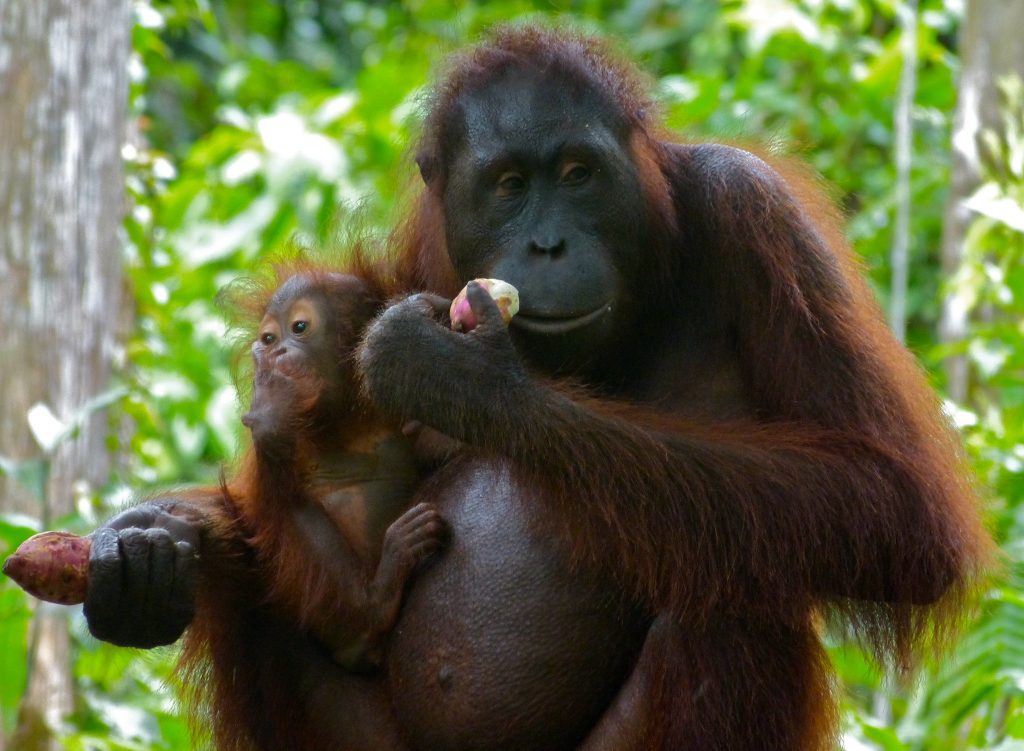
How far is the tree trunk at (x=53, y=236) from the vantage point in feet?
11.8

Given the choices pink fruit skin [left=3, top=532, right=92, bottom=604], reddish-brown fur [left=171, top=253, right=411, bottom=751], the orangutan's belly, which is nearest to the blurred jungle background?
reddish-brown fur [left=171, top=253, right=411, bottom=751]

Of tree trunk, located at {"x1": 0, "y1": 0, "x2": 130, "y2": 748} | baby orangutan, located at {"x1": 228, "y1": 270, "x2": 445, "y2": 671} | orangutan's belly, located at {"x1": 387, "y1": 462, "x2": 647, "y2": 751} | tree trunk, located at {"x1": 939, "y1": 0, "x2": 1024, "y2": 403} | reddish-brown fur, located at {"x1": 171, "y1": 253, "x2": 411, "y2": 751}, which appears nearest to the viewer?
orangutan's belly, located at {"x1": 387, "y1": 462, "x2": 647, "y2": 751}

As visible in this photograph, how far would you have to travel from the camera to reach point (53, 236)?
3666 mm

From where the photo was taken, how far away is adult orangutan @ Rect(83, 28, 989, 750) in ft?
8.05

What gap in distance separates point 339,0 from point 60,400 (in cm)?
604

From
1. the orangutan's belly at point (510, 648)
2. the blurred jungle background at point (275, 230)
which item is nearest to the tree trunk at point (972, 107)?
the blurred jungle background at point (275, 230)

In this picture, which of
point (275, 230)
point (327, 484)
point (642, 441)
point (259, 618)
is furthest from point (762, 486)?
point (275, 230)

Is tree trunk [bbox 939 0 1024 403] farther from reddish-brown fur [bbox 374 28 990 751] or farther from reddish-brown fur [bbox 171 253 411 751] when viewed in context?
reddish-brown fur [bbox 171 253 411 751]

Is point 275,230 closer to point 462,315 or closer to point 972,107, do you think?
point 972,107

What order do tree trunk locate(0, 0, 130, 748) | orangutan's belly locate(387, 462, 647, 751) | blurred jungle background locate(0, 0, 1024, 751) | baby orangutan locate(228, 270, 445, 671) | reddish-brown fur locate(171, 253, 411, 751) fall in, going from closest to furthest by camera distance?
orangutan's belly locate(387, 462, 647, 751) → baby orangutan locate(228, 270, 445, 671) → reddish-brown fur locate(171, 253, 411, 751) → blurred jungle background locate(0, 0, 1024, 751) → tree trunk locate(0, 0, 130, 748)

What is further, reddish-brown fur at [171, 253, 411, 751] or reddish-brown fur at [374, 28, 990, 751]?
reddish-brown fur at [171, 253, 411, 751]

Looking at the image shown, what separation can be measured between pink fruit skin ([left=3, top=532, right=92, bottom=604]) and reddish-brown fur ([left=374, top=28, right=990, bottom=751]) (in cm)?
80

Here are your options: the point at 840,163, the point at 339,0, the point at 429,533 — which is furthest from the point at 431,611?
the point at 339,0

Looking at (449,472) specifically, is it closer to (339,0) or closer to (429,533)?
(429,533)
